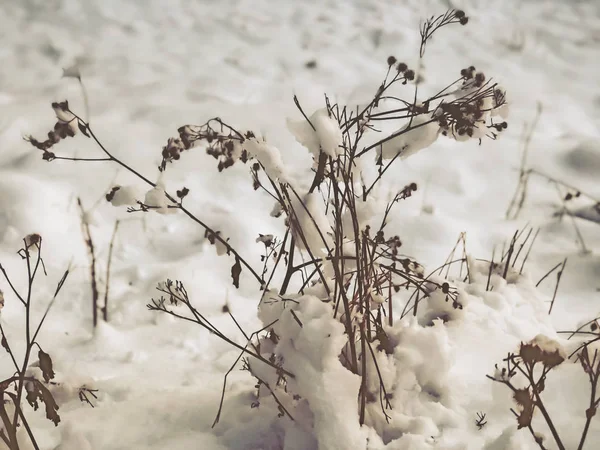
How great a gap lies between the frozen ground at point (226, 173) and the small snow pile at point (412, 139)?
0.52 m

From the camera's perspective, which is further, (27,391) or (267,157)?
(267,157)

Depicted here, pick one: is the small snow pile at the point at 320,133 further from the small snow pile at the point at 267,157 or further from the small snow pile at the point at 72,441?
the small snow pile at the point at 72,441

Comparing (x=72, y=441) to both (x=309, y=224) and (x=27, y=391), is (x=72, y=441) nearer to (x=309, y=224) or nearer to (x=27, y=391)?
(x=27, y=391)

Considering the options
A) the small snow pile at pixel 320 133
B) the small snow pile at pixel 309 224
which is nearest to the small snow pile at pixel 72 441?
the small snow pile at pixel 309 224

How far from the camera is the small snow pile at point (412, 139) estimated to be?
998 mm

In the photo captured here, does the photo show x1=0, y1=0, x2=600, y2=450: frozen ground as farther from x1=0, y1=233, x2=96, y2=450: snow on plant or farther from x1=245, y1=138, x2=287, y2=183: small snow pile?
x1=245, y1=138, x2=287, y2=183: small snow pile

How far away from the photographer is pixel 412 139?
101 centimetres

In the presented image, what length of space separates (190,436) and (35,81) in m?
2.82

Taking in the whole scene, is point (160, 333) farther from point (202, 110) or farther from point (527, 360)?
point (202, 110)

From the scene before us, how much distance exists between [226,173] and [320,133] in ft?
5.67

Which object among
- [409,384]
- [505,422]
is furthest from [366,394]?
[505,422]

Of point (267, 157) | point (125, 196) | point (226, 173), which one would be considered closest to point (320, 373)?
point (267, 157)

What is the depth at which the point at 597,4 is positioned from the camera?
188 inches

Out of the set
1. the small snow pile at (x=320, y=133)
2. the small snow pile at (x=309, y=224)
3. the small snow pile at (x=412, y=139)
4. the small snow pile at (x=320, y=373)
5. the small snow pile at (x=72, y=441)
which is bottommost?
the small snow pile at (x=72, y=441)
